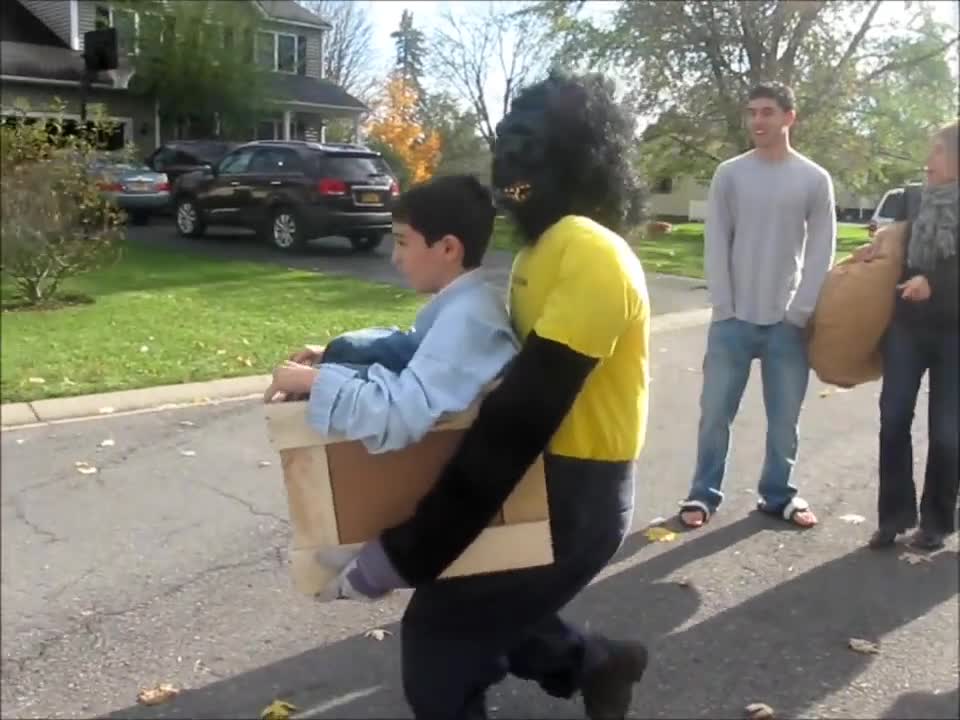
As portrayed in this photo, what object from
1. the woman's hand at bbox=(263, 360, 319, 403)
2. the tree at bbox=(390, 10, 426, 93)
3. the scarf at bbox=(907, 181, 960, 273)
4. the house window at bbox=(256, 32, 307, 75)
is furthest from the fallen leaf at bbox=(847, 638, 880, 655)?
the house window at bbox=(256, 32, 307, 75)

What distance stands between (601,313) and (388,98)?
366 mm

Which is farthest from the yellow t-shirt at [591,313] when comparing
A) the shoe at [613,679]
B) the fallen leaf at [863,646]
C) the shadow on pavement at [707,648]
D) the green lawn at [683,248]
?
the fallen leaf at [863,646]

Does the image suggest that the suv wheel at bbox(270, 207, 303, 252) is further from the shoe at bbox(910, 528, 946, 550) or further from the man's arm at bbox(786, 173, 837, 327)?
the shoe at bbox(910, 528, 946, 550)

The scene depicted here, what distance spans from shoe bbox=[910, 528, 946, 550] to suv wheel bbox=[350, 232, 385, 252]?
106 inches

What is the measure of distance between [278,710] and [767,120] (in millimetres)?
1764

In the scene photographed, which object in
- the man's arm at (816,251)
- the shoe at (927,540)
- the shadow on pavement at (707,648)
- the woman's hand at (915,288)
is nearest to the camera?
the man's arm at (816,251)

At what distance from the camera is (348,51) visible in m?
1.33

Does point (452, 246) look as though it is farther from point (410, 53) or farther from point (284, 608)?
point (284, 608)

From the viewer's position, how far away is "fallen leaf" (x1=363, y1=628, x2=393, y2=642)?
116 inches

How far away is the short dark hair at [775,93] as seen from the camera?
1.51 m

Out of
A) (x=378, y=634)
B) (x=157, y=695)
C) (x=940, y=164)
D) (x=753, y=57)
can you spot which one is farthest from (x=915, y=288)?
(x=157, y=695)

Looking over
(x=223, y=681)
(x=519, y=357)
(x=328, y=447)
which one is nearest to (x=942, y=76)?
(x=519, y=357)

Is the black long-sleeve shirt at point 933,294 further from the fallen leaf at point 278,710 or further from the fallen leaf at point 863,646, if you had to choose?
the fallen leaf at point 278,710

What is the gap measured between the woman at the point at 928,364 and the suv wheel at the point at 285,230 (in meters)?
0.89
